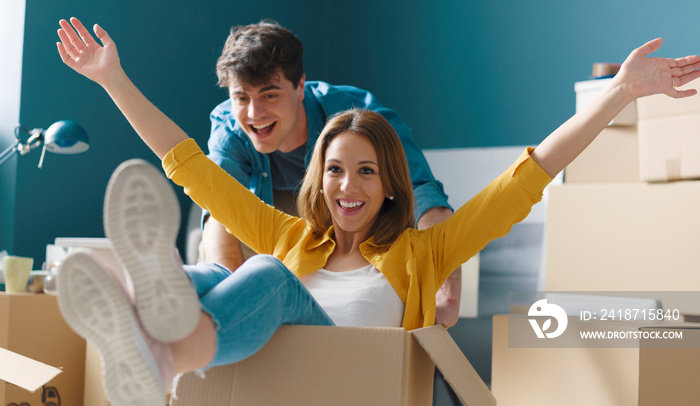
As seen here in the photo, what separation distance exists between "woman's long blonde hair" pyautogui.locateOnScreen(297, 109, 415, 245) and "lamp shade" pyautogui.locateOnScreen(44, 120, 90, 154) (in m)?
0.91

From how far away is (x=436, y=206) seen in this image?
1.63 metres

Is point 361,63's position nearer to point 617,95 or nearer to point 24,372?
point 617,95

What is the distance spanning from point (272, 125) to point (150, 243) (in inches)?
42.5

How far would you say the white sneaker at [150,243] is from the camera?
2.52 feet

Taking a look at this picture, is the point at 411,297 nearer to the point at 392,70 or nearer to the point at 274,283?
the point at 274,283

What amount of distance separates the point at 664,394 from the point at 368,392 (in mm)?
796

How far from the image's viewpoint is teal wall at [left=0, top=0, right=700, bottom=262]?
242 centimetres

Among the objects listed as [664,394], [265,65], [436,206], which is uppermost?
[265,65]

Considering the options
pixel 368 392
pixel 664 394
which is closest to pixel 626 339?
pixel 664 394

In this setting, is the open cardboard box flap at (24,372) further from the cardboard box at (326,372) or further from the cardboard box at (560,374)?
the cardboard box at (560,374)

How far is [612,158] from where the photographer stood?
7.00 ft

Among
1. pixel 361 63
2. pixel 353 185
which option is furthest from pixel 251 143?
pixel 361 63

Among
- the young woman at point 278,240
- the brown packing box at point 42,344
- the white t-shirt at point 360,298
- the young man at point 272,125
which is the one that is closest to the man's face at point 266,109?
the young man at point 272,125

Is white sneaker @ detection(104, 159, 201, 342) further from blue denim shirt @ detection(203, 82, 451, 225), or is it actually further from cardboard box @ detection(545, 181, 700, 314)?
cardboard box @ detection(545, 181, 700, 314)
